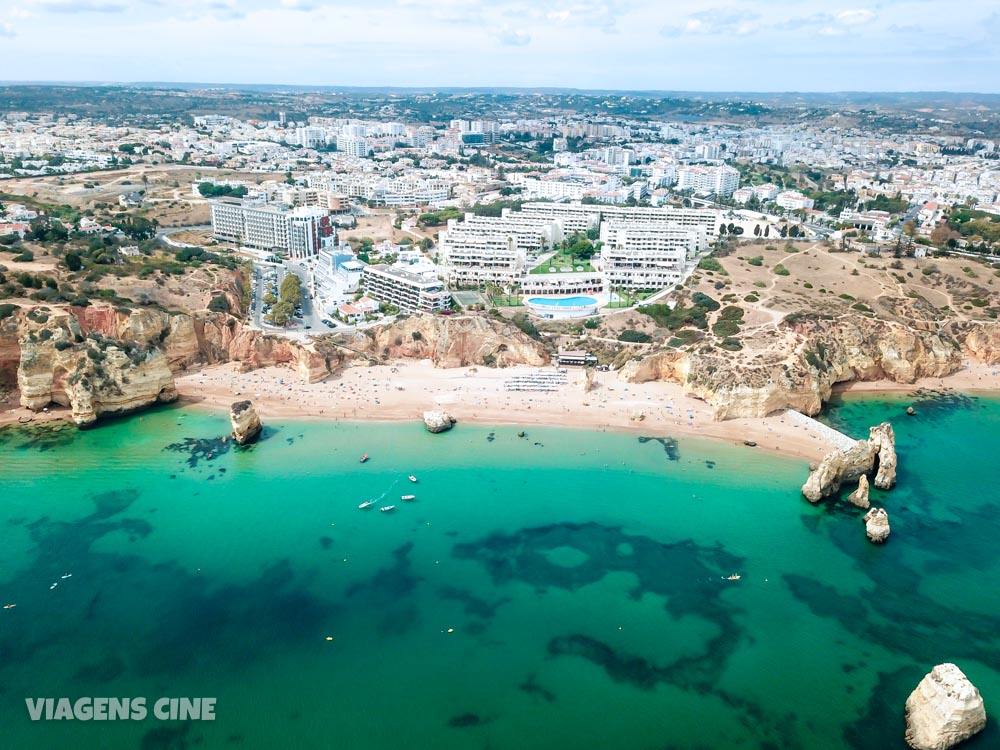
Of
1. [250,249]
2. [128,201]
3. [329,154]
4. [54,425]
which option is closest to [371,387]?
[54,425]

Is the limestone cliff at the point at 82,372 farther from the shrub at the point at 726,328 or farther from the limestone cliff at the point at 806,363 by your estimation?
the shrub at the point at 726,328

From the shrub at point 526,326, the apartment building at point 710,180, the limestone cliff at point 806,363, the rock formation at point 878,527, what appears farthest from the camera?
the apartment building at point 710,180

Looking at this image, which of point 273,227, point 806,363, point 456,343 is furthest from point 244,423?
point 273,227

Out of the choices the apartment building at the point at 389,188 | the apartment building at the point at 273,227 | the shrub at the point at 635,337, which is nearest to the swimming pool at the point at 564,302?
the shrub at the point at 635,337

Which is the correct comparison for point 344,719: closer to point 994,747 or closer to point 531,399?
point 994,747

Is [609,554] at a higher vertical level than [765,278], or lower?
lower

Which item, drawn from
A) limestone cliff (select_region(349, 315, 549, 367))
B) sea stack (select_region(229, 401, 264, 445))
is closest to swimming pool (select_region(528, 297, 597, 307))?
limestone cliff (select_region(349, 315, 549, 367))

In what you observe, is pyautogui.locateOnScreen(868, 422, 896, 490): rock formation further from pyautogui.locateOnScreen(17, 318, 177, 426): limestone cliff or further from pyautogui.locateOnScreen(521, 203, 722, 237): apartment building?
pyautogui.locateOnScreen(521, 203, 722, 237): apartment building
